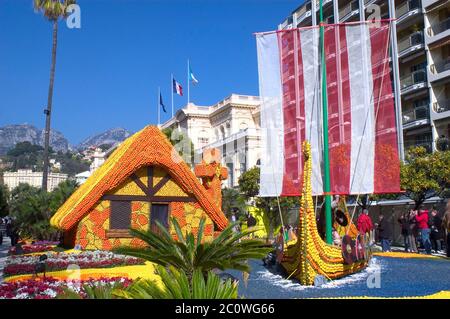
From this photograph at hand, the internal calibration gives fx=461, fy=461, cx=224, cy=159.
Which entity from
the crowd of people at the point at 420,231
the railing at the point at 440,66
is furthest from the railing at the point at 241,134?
the crowd of people at the point at 420,231

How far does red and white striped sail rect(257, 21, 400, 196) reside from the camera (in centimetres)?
1298

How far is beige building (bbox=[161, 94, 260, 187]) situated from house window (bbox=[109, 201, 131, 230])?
31.6m

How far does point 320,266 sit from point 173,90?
102ft

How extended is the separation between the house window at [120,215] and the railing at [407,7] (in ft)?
88.2

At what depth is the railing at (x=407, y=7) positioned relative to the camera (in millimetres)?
31775

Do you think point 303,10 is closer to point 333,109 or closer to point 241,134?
point 241,134

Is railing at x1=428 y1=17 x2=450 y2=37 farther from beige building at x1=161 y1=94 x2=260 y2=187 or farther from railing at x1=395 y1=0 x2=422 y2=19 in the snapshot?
beige building at x1=161 y1=94 x2=260 y2=187

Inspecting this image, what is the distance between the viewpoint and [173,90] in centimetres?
4028

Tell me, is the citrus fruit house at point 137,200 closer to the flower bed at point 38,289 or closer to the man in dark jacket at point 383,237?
the flower bed at point 38,289

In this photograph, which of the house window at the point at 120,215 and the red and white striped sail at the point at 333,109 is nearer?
the red and white striped sail at the point at 333,109

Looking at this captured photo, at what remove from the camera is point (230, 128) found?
194 feet

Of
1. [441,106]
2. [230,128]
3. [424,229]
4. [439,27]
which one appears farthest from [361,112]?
[230,128]

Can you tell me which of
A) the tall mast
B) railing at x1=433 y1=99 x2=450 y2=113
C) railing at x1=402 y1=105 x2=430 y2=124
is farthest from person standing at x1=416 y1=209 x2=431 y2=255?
railing at x1=402 y1=105 x2=430 y2=124

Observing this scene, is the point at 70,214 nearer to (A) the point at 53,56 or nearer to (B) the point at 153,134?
(B) the point at 153,134
